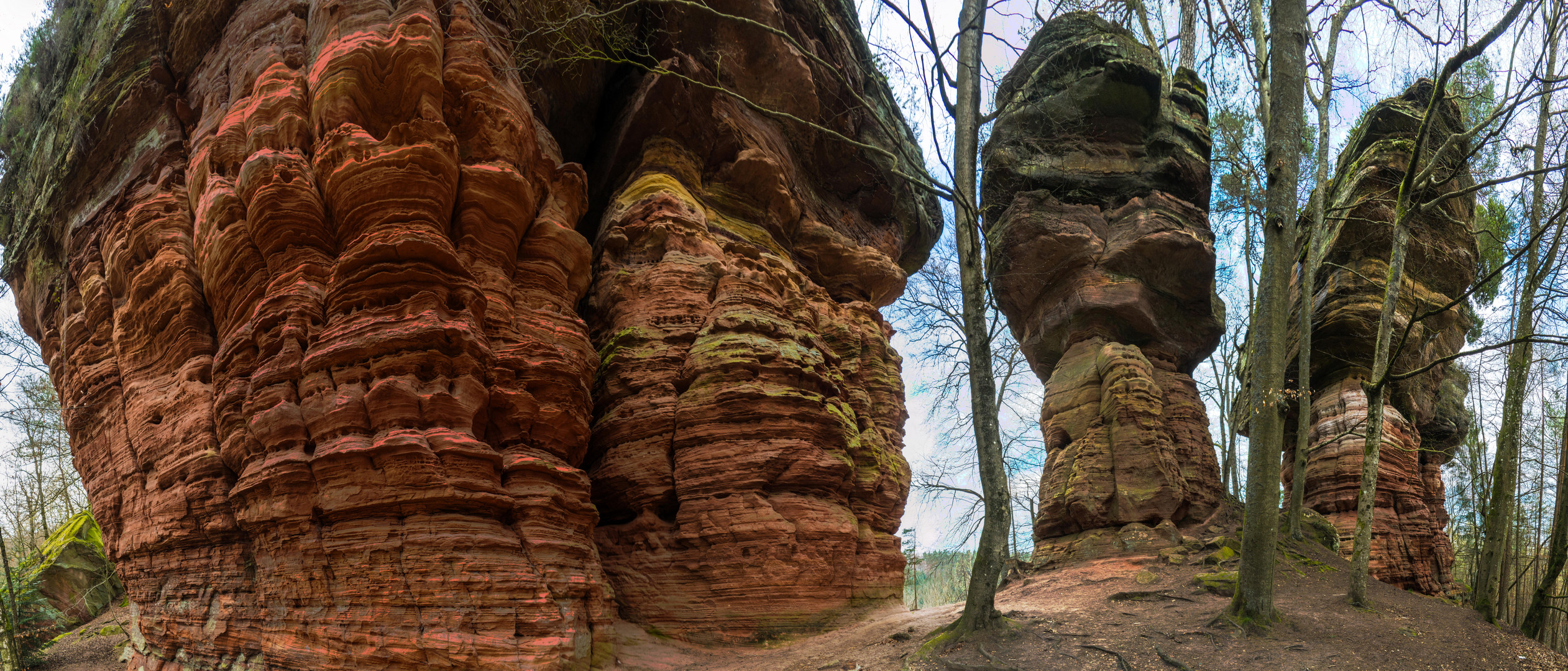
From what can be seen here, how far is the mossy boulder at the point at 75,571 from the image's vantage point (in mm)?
13953

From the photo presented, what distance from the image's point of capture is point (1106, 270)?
14898 mm

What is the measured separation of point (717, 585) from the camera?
27.4 feet

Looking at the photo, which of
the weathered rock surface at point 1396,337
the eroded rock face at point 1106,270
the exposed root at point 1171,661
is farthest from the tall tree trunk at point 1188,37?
the exposed root at point 1171,661

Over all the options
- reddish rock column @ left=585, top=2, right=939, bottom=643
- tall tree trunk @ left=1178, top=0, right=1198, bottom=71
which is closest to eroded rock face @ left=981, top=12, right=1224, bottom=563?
tall tree trunk @ left=1178, top=0, right=1198, bottom=71

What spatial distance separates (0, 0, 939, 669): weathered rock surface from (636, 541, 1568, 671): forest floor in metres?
0.96

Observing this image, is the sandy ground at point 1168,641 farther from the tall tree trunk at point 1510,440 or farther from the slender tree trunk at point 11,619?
the slender tree trunk at point 11,619

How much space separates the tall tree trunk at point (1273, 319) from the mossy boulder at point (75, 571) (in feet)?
66.2

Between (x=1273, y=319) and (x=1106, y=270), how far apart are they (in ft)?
26.1

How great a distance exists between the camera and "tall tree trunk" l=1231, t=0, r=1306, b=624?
6969 mm

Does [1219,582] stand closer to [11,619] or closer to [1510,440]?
[1510,440]

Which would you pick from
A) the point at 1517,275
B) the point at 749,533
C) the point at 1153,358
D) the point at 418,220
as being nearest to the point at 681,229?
the point at 418,220

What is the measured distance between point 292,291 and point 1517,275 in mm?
17404

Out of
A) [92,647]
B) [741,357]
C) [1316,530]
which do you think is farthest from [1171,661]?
[92,647]

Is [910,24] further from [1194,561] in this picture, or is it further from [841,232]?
[1194,561]
